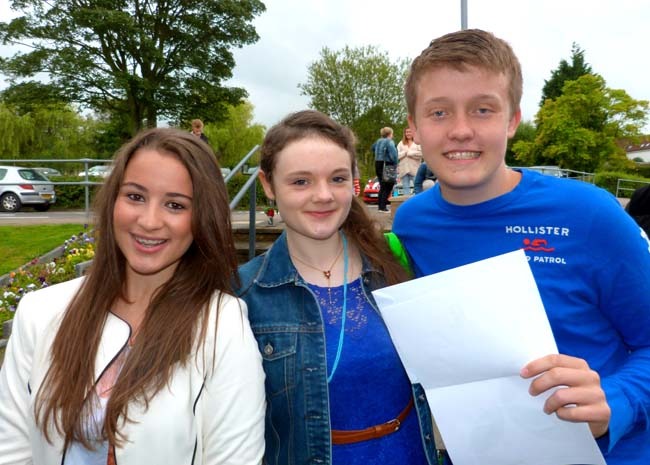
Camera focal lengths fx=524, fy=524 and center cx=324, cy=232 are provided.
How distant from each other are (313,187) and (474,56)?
0.68 m

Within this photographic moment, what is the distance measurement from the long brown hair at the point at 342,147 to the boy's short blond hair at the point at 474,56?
35 cm

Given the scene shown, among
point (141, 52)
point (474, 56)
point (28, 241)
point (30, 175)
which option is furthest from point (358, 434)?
point (141, 52)

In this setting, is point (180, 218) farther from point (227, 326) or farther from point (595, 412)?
point (595, 412)

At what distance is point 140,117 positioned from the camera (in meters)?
25.6

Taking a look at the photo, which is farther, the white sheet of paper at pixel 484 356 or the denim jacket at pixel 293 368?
the denim jacket at pixel 293 368

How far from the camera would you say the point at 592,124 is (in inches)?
1544

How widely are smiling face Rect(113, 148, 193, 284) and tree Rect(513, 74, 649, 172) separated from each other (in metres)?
40.6

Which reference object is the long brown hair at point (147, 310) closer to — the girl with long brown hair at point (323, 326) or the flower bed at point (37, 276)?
the girl with long brown hair at point (323, 326)

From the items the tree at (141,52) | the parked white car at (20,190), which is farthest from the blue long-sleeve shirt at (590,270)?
the tree at (141,52)

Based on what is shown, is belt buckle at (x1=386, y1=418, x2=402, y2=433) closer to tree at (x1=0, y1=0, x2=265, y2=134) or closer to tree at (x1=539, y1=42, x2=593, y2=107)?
tree at (x1=0, y1=0, x2=265, y2=134)

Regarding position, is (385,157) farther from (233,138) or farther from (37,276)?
(233,138)

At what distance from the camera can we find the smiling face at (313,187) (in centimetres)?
185

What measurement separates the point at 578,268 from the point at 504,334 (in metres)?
0.40

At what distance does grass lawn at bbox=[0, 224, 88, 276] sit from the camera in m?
7.13
